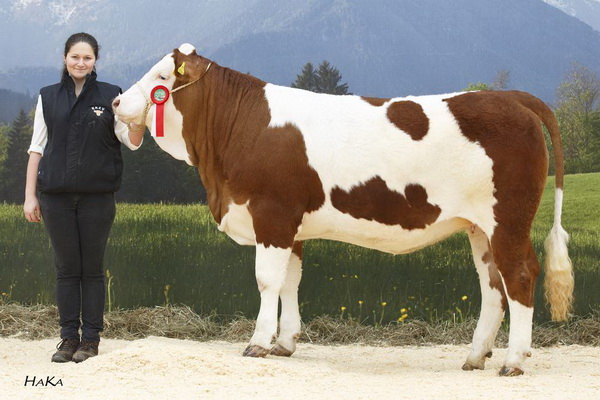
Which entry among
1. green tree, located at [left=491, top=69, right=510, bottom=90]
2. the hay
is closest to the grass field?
the hay

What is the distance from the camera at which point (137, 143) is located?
498 centimetres

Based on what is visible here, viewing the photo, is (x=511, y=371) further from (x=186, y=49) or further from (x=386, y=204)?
(x=186, y=49)

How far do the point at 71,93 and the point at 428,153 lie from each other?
219 cm

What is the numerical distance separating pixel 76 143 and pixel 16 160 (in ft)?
14.7

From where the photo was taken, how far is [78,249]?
191 inches

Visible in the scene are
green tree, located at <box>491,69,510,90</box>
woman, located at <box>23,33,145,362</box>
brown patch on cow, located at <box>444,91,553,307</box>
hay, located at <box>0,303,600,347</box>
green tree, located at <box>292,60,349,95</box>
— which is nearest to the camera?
brown patch on cow, located at <box>444,91,553,307</box>

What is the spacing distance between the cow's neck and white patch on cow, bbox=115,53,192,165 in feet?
0.19

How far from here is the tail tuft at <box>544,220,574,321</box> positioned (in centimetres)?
471

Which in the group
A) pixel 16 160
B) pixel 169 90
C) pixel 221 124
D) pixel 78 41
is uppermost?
pixel 78 41

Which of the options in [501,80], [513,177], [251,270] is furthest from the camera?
[501,80]

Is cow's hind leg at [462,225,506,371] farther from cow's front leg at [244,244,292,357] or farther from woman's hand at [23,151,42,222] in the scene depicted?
woman's hand at [23,151,42,222]

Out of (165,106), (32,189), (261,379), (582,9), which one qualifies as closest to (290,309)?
(261,379)

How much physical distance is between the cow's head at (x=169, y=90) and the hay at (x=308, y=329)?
2073 millimetres

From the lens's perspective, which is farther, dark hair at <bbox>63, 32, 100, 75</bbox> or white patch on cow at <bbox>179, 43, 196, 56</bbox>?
white patch on cow at <bbox>179, 43, 196, 56</bbox>
